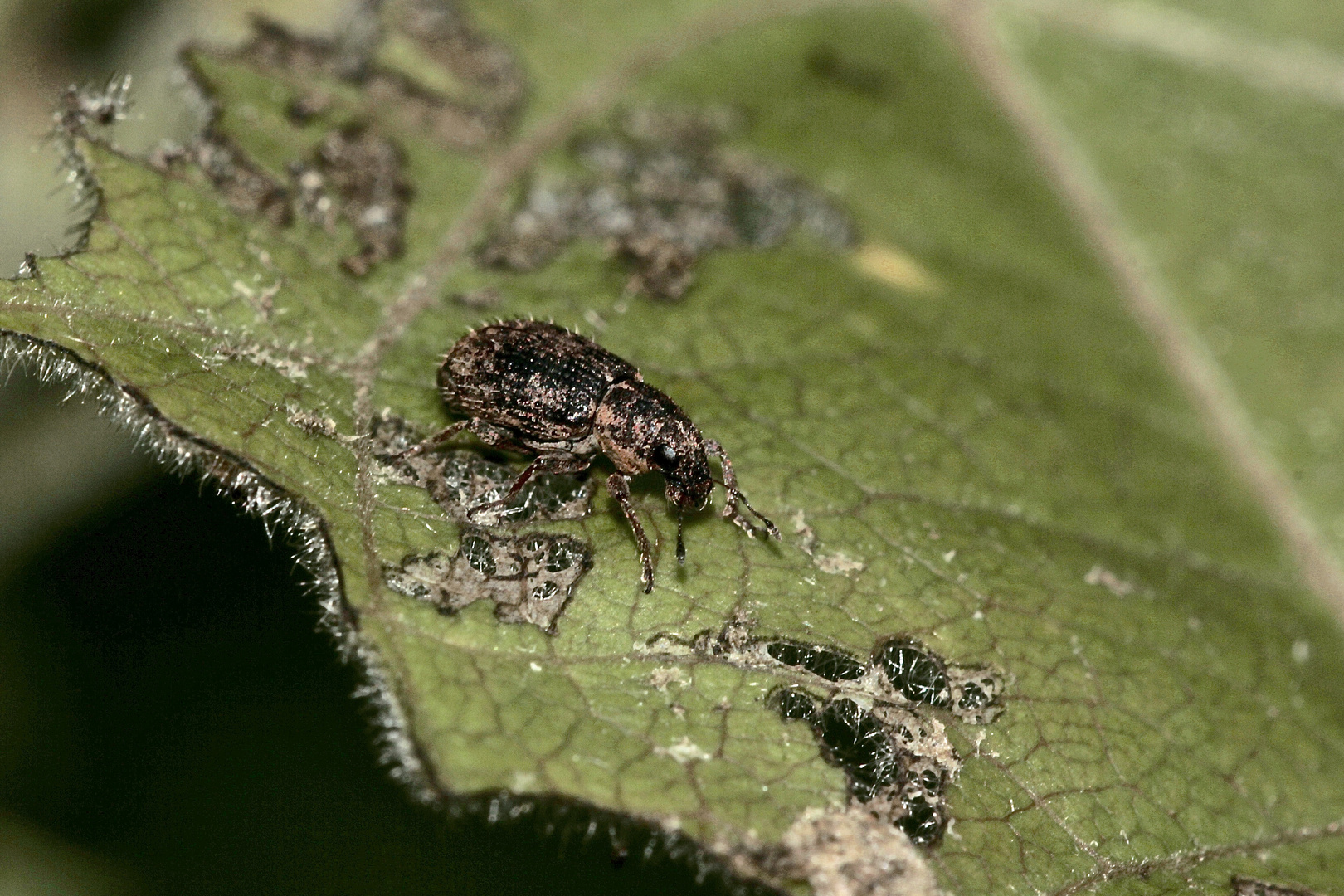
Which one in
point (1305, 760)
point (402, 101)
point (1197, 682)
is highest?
point (402, 101)

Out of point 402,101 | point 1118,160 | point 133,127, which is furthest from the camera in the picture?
point 1118,160

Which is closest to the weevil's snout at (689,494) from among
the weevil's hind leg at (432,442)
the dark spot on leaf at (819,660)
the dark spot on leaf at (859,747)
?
the dark spot on leaf at (819,660)

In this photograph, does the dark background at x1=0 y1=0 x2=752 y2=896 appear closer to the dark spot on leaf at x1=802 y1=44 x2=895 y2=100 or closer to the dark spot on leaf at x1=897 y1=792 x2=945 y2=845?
the dark spot on leaf at x1=897 y1=792 x2=945 y2=845

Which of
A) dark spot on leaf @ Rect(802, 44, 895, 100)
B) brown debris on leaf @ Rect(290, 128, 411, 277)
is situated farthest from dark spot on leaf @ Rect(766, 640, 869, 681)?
dark spot on leaf @ Rect(802, 44, 895, 100)

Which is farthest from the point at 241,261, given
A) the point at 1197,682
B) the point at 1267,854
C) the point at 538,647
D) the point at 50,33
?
the point at 1267,854

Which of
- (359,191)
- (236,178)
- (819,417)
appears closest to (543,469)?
(819,417)

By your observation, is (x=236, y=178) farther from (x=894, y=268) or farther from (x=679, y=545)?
(x=894, y=268)

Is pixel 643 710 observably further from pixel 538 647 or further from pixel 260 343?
pixel 260 343
